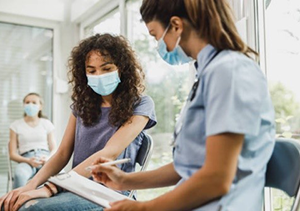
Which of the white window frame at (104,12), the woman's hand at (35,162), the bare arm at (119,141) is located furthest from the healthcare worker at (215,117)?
the woman's hand at (35,162)

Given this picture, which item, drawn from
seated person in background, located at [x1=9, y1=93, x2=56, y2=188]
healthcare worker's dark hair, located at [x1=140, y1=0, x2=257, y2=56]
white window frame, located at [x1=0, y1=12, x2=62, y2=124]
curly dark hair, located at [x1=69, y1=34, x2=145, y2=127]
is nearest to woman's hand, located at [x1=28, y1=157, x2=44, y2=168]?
seated person in background, located at [x1=9, y1=93, x2=56, y2=188]

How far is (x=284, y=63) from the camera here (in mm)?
1535

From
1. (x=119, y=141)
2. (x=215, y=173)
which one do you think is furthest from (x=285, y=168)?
(x=119, y=141)

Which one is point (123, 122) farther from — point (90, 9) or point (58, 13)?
point (58, 13)

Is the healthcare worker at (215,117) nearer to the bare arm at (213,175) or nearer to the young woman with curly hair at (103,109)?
the bare arm at (213,175)

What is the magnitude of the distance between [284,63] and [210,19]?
2.69 feet

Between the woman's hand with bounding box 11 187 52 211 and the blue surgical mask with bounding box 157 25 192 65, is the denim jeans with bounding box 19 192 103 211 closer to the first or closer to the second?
the woman's hand with bounding box 11 187 52 211

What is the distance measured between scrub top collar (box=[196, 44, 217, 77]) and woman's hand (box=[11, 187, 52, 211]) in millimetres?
766

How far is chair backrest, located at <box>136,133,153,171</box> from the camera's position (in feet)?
4.77

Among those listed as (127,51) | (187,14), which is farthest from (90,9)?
(187,14)

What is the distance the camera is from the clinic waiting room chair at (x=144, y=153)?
57.2 inches

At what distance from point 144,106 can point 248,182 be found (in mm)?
737

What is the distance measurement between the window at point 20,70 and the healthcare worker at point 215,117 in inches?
112

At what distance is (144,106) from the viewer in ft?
4.86
